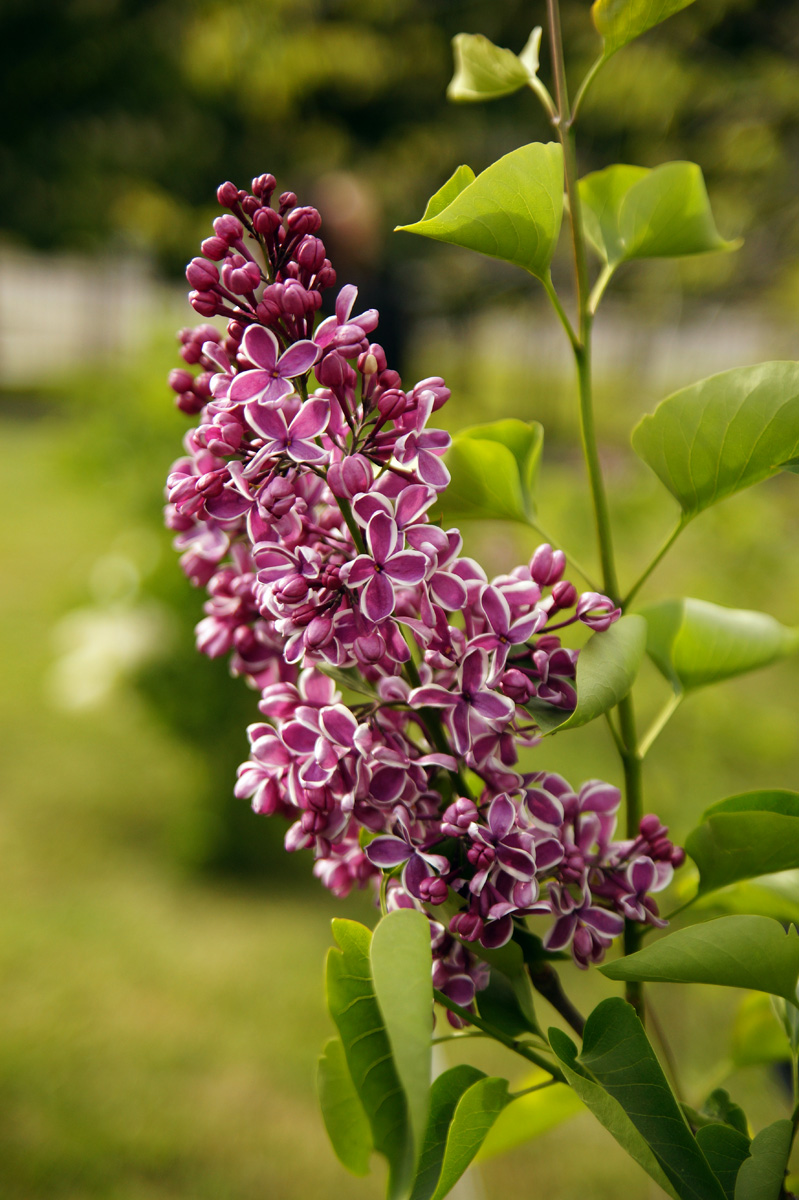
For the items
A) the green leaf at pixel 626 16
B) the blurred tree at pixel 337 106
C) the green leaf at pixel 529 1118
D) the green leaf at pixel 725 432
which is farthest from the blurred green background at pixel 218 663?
the green leaf at pixel 626 16

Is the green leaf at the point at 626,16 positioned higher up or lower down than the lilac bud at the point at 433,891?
higher up

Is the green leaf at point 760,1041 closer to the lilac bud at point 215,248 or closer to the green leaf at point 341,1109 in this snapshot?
the green leaf at point 341,1109

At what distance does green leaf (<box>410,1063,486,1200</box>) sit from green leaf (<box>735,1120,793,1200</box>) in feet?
0.22

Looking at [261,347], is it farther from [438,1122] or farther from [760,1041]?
[760,1041]

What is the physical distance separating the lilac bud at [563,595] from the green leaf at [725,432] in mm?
48

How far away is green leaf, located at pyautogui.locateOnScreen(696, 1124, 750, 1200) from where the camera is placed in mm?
235

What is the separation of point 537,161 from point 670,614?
5.9 inches

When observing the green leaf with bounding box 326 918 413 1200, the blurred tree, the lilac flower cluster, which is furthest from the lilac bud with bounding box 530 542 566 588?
the blurred tree

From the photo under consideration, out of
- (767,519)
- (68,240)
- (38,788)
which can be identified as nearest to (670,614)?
(767,519)

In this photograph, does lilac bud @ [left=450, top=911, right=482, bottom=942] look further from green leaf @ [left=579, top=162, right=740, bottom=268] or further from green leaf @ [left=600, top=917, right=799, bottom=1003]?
green leaf @ [left=579, top=162, right=740, bottom=268]

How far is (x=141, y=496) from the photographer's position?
1.48 metres

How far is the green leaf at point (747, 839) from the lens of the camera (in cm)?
24

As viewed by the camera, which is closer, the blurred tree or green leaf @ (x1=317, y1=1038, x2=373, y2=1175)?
green leaf @ (x1=317, y1=1038, x2=373, y2=1175)

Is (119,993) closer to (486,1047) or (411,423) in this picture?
(486,1047)
